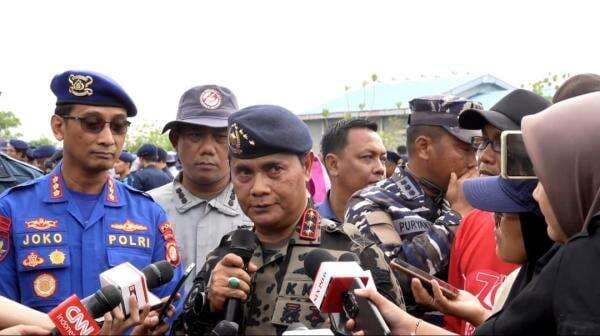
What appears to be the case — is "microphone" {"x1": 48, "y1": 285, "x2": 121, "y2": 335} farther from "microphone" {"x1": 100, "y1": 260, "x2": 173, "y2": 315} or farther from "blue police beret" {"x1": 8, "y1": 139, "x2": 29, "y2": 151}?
"blue police beret" {"x1": 8, "y1": 139, "x2": 29, "y2": 151}

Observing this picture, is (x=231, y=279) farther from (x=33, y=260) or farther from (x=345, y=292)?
(x=33, y=260)

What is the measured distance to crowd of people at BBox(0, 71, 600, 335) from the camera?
94.0 inches

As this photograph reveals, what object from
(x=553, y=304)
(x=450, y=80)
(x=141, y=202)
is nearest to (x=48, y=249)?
(x=141, y=202)

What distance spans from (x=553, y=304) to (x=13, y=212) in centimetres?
266

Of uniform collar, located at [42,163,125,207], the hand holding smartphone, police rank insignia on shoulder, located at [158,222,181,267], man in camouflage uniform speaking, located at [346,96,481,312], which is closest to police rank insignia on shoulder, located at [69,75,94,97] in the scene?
uniform collar, located at [42,163,125,207]

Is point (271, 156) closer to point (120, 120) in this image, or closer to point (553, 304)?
point (120, 120)

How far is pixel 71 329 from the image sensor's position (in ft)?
8.47

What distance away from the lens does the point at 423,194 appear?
14.6 feet

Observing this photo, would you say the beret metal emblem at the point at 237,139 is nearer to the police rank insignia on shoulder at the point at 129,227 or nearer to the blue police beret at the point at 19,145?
the police rank insignia on shoulder at the point at 129,227

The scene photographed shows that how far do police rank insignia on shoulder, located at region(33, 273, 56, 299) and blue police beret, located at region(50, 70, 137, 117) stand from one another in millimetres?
940

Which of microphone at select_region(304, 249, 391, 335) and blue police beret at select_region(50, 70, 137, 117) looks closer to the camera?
microphone at select_region(304, 249, 391, 335)

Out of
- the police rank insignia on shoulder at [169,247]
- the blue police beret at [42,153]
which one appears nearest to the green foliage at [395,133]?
the blue police beret at [42,153]

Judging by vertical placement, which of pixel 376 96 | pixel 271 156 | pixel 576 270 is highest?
pixel 271 156

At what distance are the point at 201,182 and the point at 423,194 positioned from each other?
5.02ft
